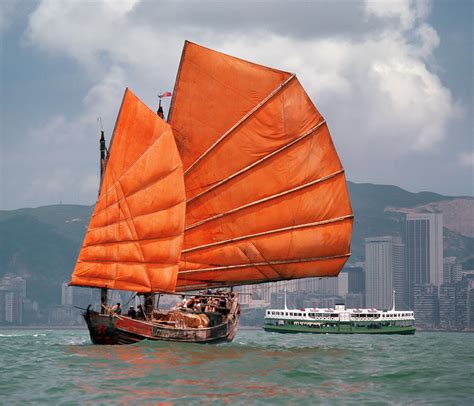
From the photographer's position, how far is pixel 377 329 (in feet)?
433

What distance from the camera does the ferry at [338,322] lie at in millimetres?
130375

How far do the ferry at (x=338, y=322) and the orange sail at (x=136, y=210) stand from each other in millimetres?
83358

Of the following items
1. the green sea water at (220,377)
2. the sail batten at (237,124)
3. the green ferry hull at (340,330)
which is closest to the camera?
the green sea water at (220,377)

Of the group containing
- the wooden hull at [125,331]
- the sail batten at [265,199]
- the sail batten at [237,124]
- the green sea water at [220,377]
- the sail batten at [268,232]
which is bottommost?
the green sea water at [220,377]

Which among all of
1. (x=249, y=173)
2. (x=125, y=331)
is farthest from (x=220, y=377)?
(x=249, y=173)

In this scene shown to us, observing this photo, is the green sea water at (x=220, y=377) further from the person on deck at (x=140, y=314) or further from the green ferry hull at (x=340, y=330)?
the green ferry hull at (x=340, y=330)

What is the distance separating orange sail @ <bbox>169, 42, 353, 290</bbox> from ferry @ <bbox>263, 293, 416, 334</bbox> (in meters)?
76.9

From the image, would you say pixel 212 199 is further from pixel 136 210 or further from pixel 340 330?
pixel 340 330

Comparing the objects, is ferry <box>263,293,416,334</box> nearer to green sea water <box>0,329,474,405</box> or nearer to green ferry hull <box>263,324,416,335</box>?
green ferry hull <box>263,324,416,335</box>

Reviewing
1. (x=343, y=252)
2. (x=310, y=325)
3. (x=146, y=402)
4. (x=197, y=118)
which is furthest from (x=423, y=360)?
(x=310, y=325)

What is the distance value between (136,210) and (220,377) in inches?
570

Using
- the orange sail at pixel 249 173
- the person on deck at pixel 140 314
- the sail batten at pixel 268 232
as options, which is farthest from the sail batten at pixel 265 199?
the person on deck at pixel 140 314

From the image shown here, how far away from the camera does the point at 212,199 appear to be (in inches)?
2007

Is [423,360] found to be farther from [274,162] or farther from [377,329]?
[377,329]
